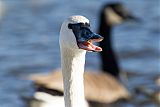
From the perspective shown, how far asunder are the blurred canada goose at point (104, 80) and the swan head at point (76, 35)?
3.03 m

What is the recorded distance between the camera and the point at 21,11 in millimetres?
17469

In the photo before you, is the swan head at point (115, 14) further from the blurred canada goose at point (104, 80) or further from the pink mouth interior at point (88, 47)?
the pink mouth interior at point (88, 47)

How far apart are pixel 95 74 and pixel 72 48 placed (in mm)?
6335

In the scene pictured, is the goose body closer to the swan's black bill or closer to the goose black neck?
the goose black neck

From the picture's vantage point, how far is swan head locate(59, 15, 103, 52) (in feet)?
18.6

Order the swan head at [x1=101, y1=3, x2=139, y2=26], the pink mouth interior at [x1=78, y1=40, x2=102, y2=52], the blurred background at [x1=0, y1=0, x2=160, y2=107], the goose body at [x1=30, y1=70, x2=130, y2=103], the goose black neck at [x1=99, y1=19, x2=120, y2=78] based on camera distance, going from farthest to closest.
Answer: the swan head at [x1=101, y1=3, x2=139, y2=26], the goose black neck at [x1=99, y1=19, x2=120, y2=78], the blurred background at [x1=0, y1=0, x2=160, y2=107], the goose body at [x1=30, y1=70, x2=130, y2=103], the pink mouth interior at [x1=78, y1=40, x2=102, y2=52]

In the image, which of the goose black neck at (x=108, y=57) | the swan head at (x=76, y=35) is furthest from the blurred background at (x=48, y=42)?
the swan head at (x=76, y=35)

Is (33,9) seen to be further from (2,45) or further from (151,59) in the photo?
(151,59)

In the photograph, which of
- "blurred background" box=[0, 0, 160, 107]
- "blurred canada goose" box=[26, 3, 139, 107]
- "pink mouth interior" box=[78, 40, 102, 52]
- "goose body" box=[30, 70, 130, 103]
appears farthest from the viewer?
"blurred background" box=[0, 0, 160, 107]

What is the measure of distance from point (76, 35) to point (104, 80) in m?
6.59

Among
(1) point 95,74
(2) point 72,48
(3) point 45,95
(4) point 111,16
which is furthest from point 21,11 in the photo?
(2) point 72,48

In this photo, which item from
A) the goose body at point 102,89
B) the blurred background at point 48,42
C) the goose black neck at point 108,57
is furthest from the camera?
the goose black neck at point 108,57

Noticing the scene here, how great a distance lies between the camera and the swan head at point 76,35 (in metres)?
5.68

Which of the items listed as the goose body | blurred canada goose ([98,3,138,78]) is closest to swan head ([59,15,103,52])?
the goose body
